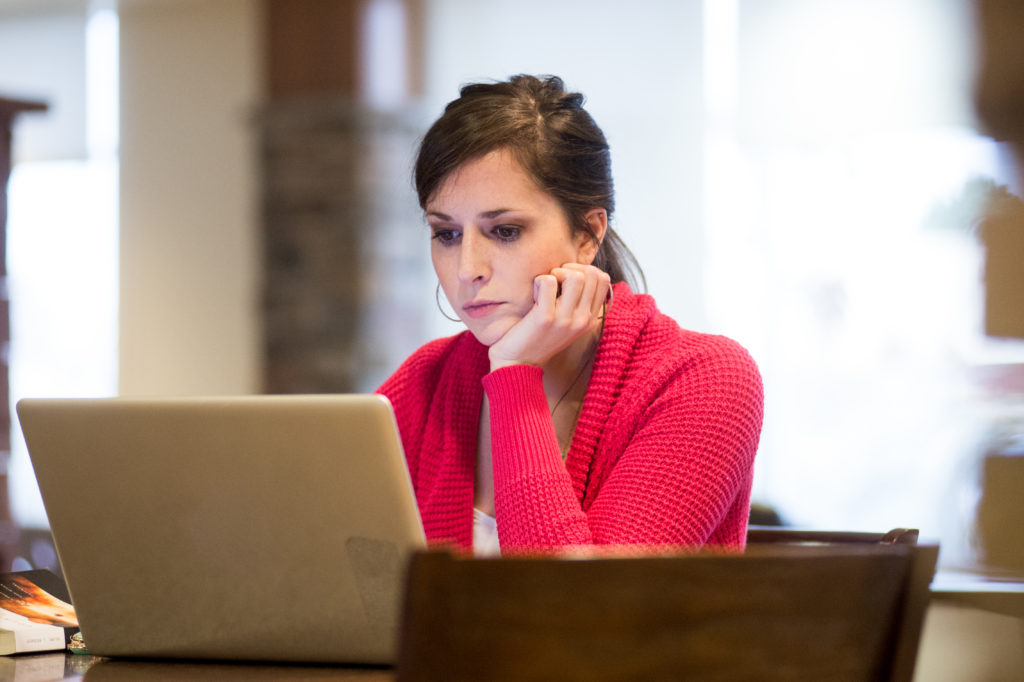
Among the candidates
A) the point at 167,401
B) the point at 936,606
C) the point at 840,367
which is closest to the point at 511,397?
the point at 167,401

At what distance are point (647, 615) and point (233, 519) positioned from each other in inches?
15.4

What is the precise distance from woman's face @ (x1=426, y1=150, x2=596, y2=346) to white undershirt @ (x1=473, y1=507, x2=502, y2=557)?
0.24 metres

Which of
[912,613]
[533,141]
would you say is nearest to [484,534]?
[533,141]

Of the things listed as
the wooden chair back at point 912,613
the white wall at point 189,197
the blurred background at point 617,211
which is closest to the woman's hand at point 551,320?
the wooden chair back at point 912,613

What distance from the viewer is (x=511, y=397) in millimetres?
1353

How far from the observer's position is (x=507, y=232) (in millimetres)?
1458

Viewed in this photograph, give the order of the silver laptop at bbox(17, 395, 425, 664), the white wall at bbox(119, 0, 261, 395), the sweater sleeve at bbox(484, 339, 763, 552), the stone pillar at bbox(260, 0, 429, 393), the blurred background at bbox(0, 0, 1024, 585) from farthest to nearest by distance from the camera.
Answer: the white wall at bbox(119, 0, 261, 395) → the stone pillar at bbox(260, 0, 429, 393) → the blurred background at bbox(0, 0, 1024, 585) → the sweater sleeve at bbox(484, 339, 763, 552) → the silver laptop at bbox(17, 395, 425, 664)

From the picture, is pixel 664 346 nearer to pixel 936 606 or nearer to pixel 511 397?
pixel 511 397

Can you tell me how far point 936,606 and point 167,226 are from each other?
3.90 metres

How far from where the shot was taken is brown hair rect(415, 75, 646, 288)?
57.9 inches

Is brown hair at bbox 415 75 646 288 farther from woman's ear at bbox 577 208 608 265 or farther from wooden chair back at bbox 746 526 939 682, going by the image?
wooden chair back at bbox 746 526 939 682

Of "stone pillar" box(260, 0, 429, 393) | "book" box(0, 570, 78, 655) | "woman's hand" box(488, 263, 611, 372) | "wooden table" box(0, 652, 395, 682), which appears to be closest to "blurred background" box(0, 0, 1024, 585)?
"stone pillar" box(260, 0, 429, 393)

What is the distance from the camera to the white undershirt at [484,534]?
1.44m

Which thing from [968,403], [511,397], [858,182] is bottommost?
[968,403]
